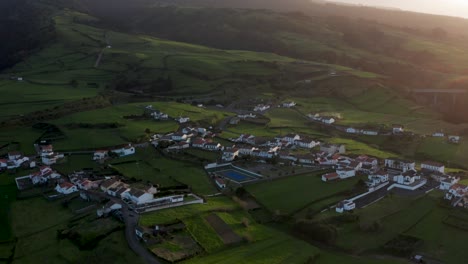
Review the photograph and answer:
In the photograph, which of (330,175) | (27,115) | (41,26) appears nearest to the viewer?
(330,175)

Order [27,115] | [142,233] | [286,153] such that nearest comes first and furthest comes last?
[142,233] → [286,153] → [27,115]

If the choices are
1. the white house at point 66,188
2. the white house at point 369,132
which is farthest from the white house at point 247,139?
the white house at point 66,188

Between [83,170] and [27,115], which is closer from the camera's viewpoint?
[83,170]

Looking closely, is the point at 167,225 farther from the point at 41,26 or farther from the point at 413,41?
the point at 413,41

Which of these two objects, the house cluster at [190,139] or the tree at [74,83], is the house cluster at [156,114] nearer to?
the house cluster at [190,139]

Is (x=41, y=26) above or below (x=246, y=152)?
above

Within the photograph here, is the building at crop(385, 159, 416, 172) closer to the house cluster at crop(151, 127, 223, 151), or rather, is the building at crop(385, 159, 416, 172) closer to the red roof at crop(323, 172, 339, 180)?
the red roof at crop(323, 172, 339, 180)

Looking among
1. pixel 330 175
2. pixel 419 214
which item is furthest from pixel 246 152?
pixel 419 214

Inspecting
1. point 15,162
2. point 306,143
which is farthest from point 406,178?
point 15,162
